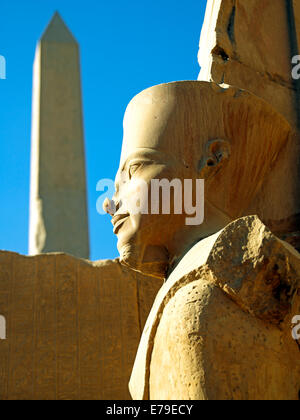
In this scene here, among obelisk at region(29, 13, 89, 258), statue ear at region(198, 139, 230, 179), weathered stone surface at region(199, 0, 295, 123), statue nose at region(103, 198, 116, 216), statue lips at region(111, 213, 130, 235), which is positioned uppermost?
obelisk at region(29, 13, 89, 258)

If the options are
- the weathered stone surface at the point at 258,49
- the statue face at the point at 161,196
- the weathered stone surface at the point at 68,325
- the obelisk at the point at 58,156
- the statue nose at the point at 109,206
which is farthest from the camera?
the obelisk at the point at 58,156

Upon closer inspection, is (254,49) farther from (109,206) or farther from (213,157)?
(109,206)

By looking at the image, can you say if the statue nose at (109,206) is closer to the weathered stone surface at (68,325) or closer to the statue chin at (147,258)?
the statue chin at (147,258)

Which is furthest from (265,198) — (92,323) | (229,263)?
(92,323)

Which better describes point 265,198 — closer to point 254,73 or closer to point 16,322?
point 254,73

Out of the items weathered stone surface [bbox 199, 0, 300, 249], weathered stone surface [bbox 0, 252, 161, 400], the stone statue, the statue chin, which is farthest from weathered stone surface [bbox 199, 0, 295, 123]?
weathered stone surface [bbox 0, 252, 161, 400]

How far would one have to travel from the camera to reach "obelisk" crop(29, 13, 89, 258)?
12.2 m

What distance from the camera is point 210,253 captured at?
6.40 feet

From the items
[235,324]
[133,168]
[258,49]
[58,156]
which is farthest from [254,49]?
[58,156]

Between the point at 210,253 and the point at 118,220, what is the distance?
1.54ft

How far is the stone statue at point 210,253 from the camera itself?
1863 millimetres

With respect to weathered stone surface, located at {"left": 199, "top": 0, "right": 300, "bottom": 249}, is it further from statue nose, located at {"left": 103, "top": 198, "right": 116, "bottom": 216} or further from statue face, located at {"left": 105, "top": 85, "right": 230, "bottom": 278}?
statue nose, located at {"left": 103, "top": 198, "right": 116, "bottom": 216}

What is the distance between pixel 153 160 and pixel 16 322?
3.79 m

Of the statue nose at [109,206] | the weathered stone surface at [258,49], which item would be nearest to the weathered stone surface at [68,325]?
the weathered stone surface at [258,49]
